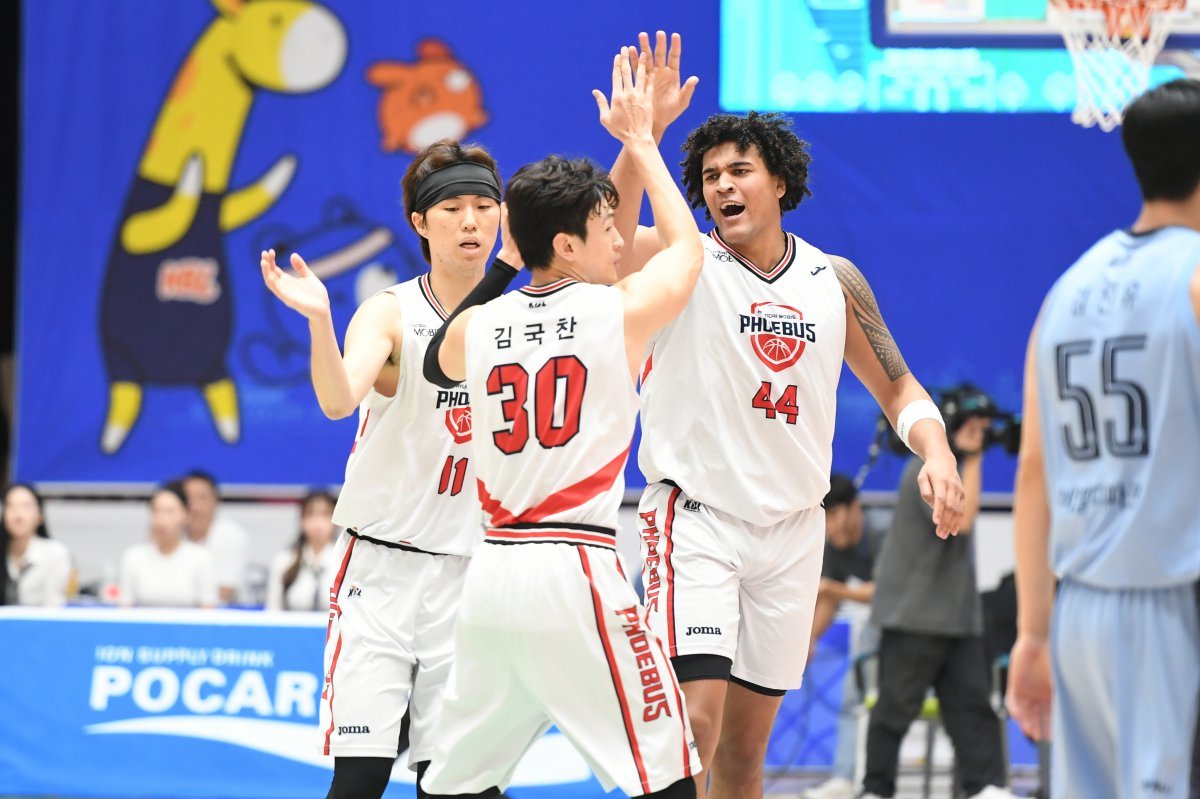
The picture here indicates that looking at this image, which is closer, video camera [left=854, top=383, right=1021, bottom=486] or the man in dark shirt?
video camera [left=854, top=383, right=1021, bottom=486]

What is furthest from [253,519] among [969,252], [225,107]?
[969,252]

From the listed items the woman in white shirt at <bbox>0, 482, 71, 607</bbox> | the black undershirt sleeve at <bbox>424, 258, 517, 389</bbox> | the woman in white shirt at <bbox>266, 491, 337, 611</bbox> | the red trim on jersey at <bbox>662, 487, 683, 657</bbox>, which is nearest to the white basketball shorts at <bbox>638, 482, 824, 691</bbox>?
the red trim on jersey at <bbox>662, 487, 683, 657</bbox>

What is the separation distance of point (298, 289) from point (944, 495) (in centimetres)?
211

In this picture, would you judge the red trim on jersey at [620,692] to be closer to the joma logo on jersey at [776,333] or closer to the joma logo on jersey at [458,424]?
the joma logo on jersey at [458,424]

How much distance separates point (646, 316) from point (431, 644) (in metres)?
1.53

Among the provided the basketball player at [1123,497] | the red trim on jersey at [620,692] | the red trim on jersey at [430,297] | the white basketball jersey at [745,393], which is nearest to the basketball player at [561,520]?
the red trim on jersey at [620,692]

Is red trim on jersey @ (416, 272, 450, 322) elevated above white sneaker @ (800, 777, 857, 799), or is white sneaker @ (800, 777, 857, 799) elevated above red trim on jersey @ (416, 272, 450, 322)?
red trim on jersey @ (416, 272, 450, 322)

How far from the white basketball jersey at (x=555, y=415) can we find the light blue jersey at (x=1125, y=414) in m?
1.18

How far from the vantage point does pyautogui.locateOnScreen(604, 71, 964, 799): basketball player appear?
5051mm

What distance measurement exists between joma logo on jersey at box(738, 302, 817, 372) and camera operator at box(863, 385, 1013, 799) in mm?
3715

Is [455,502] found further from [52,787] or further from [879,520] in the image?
[879,520]

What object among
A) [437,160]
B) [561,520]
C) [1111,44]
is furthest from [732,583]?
[1111,44]

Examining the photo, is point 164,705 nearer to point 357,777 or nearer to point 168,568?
point 168,568

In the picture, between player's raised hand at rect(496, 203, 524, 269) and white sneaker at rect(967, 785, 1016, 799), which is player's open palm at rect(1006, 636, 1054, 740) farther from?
white sneaker at rect(967, 785, 1016, 799)
